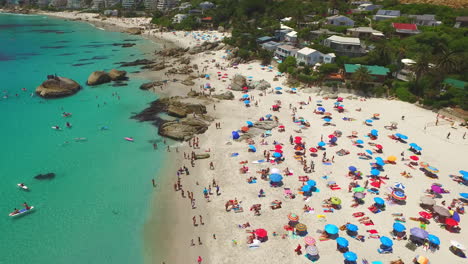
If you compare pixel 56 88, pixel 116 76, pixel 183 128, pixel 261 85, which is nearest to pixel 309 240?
pixel 183 128

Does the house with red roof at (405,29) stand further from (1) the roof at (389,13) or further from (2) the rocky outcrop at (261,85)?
(2) the rocky outcrop at (261,85)

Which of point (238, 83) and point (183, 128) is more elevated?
point (238, 83)

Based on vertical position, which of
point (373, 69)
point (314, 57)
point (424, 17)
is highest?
point (424, 17)

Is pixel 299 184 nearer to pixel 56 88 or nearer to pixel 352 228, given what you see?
pixel 352 228

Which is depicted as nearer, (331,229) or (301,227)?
(331,229)

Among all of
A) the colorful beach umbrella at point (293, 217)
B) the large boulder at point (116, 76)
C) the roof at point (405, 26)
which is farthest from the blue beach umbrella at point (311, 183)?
the roof at point (405, 26)

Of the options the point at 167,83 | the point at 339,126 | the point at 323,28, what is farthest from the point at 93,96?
the point at 323,28
